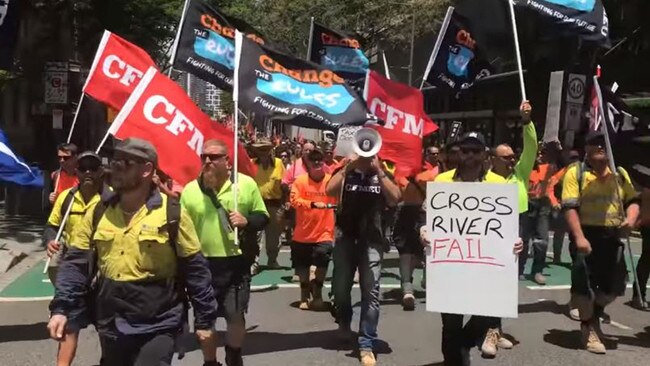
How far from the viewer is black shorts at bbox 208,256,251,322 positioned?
527 cm

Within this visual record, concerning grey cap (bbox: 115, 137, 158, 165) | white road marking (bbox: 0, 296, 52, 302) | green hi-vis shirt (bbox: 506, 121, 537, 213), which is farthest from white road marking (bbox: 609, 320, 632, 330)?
white road marking (bbox: 0, 296, 52, 302)

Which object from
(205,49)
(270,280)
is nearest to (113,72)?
(205,49)

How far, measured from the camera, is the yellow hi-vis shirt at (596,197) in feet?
21.2

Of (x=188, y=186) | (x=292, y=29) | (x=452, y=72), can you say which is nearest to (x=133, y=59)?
(x=188, y=186)

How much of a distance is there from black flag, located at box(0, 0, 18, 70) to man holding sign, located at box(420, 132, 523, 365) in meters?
3.80

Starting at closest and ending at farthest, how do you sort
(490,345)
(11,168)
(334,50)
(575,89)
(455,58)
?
(490,345)
(11,168)
(455,58)
(575,89)
(334,50)

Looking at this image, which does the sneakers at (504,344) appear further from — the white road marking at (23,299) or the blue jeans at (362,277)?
the white road marking at (23,299)

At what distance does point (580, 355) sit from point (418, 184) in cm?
292

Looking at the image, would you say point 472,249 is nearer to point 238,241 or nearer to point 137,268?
point 238,241

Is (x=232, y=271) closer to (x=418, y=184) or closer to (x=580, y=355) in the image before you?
(x=580, y=355)

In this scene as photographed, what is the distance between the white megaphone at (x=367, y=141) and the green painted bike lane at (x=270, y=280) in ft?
12.1

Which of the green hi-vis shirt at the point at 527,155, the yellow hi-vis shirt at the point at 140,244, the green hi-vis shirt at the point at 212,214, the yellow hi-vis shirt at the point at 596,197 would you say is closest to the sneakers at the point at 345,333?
the green hi-vis shirt at the point at 212,214

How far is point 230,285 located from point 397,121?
2609 mm

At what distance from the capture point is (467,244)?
5.17 metres
